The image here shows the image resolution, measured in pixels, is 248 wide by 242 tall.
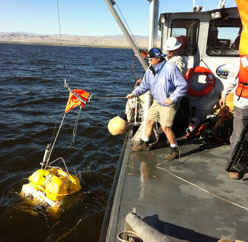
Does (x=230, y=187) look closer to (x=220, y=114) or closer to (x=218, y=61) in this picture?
(x=220, y=114)

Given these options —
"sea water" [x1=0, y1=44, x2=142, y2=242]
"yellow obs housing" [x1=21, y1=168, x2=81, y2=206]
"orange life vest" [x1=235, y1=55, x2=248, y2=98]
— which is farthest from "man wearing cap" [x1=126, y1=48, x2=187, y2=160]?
"yellow obs housing" [x1=21, y1=168, x2=81, y2=206]

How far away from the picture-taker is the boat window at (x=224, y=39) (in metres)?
5.88

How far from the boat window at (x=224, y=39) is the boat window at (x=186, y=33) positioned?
0.34 meters

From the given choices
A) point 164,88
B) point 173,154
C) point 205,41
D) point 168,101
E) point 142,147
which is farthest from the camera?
point 205,41

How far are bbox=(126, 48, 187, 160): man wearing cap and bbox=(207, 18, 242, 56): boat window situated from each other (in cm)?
215

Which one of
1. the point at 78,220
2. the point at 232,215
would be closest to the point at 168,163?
the point at 232,215

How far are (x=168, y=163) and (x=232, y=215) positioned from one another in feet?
5.33

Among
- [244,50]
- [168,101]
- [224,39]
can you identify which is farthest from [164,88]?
[224,39]

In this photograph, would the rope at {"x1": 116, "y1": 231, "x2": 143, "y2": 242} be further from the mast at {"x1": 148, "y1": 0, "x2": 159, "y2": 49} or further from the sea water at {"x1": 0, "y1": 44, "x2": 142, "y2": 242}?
the mast at {"x1": 148, "y1": 0, "x2": 159, "y2": 49}

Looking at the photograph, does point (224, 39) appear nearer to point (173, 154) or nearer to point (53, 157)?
point (173, 154)

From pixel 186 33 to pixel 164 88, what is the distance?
2369mm

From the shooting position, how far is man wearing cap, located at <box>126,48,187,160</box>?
4336 mm

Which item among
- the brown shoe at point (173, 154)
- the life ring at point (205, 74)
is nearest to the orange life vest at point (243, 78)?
the brown shoe at point (173, 154)

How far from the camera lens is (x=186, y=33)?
609 centimetres
